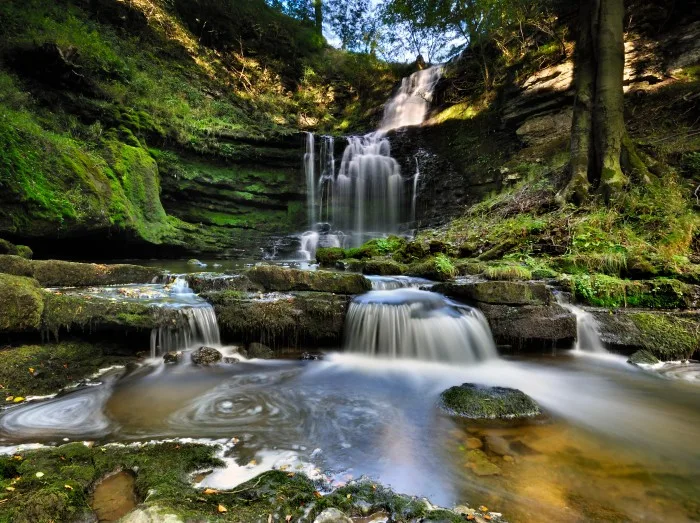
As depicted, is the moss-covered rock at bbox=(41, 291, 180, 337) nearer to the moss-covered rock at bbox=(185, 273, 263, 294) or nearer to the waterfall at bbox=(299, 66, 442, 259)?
the moss-covered rock at bbox=(185, 273, 263, 294)

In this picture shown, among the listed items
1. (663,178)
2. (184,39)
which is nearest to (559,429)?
(663,178)

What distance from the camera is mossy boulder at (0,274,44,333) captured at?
12.6 ft

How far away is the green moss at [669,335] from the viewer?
4.89 meters

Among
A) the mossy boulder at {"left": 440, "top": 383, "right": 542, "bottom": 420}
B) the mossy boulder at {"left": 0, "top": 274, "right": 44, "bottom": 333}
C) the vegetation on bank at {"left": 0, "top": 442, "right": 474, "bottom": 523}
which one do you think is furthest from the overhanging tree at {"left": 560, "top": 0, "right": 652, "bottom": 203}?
the mossy boulder at {"left": 0, "top": 274, "right": 44, "bottom": 333}

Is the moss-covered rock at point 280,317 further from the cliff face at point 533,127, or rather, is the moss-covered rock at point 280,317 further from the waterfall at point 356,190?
the waterfall at point 356,190

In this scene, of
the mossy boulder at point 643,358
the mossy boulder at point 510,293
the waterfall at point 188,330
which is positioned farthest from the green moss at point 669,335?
the waterfall at point 188,330

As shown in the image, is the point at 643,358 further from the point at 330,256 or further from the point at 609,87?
the point at 330,256

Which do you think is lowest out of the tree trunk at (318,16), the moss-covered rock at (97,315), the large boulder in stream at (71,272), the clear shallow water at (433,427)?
the clear shallow water at (433,427)

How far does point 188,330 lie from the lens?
5188 mm

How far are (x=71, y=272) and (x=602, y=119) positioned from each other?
11.6m

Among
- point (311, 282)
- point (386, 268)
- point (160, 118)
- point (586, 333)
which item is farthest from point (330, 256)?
point (160, 118)

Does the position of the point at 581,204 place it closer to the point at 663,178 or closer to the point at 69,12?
the point at 663,178

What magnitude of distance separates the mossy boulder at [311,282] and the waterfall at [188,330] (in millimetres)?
1242

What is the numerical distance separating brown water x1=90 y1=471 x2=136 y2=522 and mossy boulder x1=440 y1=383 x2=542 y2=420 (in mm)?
2714
